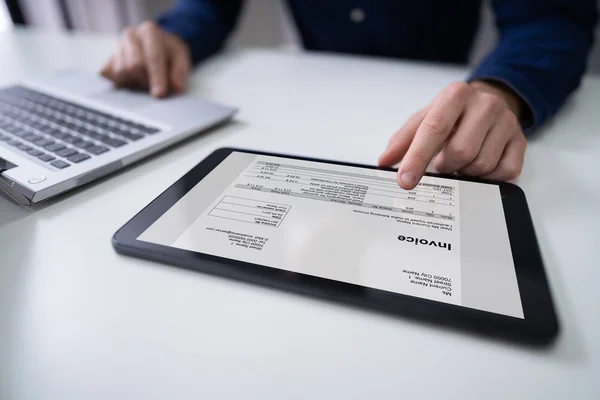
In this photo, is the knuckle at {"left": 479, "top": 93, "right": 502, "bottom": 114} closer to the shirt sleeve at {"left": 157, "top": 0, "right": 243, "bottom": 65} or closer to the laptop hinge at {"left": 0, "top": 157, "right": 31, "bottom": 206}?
the laptop hinge at {"left": 0, "top": 157, "right": 31, "bottom": 206}

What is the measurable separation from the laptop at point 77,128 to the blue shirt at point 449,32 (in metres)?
0.27

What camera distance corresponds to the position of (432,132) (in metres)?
0.36

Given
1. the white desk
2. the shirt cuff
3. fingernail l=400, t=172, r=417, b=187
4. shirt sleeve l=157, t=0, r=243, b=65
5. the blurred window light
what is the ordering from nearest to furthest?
the white desk, fingernail l=400, t=172, r=417, b=187, the shirt cuff, shirt sleeve l=157, t=0, r=243, b=65, the blurred window light

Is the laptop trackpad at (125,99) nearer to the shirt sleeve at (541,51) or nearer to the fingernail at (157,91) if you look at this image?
the fingernail at (157,91)

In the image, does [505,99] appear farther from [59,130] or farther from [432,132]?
[59,130]

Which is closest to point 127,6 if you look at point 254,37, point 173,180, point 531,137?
point 254,37

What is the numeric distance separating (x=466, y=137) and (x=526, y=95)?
172mm

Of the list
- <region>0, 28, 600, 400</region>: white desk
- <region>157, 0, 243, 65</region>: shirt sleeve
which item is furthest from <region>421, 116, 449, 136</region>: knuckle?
<region>157, 0, 243, 65</region>: shirt sleeve

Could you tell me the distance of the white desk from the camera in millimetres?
216

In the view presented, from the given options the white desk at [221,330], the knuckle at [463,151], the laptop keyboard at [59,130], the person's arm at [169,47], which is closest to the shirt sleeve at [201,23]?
the person's arm at [169,47]

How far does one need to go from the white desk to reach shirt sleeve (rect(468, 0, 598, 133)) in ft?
0.42

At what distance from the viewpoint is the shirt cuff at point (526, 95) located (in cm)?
48

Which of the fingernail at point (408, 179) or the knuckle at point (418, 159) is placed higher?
the knuckle at point (418, 159)

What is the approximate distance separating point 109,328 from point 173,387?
0.06 metres
